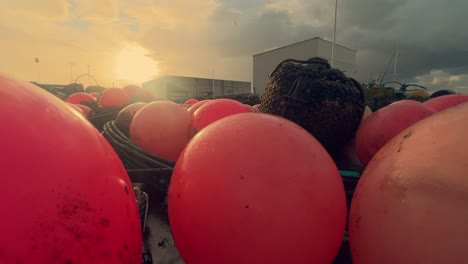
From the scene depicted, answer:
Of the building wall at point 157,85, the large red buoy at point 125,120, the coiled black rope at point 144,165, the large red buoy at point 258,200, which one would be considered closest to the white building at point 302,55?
the building wall at point 157,85

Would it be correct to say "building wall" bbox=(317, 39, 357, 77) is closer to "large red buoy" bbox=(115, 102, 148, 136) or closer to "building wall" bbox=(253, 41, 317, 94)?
"building wall" bbox=(253, 41, 317, 94)

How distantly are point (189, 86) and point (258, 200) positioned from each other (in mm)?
23237

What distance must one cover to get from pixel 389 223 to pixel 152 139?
65.2 inches

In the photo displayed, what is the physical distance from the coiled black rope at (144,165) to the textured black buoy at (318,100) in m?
0.82

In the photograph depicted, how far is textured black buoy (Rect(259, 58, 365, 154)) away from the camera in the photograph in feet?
5.60

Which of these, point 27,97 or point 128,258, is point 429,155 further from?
point 27,97

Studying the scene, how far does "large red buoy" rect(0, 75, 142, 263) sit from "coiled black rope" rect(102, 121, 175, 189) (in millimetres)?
819

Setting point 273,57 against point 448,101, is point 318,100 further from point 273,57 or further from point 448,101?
point 273,57

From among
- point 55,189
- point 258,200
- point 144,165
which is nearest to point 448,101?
point 258,200

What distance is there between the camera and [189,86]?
76.8 feet

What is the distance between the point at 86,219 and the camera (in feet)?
2.26

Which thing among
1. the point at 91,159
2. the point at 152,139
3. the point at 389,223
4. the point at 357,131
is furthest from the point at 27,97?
the point at 357,131

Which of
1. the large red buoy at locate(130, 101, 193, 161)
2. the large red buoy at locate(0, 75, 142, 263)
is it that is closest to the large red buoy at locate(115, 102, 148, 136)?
the large red buoy at locate(130, 101, 193, 161)

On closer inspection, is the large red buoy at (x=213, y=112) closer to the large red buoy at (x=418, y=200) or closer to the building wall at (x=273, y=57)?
the large red buoy at (x=418, y=200)
